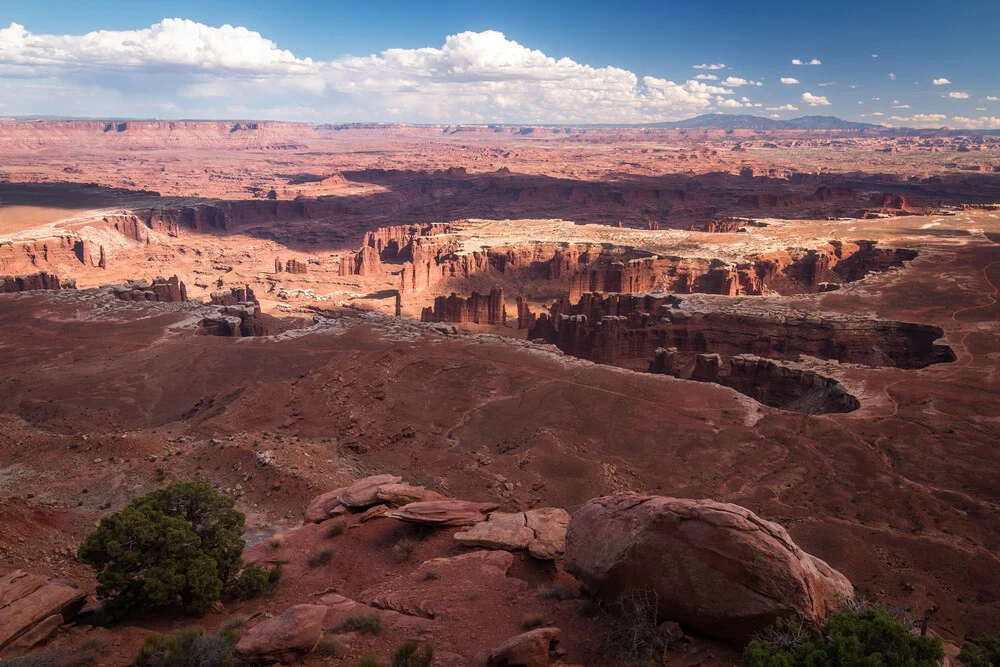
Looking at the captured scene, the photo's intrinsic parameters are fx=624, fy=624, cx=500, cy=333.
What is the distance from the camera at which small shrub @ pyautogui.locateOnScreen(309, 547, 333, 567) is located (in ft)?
43.6

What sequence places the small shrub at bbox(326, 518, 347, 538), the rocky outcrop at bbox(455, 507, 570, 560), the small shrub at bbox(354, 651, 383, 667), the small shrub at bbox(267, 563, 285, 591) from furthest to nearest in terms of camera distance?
the small shrub at bbox(326, 518, 347, 538), the rocky outcrop at bbox(455, 507, 570, 560), the small shrub at bbox(267, 563, 285, 591), the small shrub at bbox(354, 651, 383, 667)

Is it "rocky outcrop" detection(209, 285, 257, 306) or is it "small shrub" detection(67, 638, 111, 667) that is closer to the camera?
"small shrub" detection(67, 638, 111, 667)

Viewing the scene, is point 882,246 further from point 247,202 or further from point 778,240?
point 247,202

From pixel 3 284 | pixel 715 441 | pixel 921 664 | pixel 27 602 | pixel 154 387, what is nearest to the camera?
pixel 921 664

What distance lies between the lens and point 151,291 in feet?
175

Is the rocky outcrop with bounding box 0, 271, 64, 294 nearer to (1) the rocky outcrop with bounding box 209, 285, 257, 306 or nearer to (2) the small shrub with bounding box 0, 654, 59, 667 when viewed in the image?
(1) the rocky outcrop with bounding box 209, 285, 257, 306

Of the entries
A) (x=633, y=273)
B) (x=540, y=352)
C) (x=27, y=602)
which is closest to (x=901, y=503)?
(x=540, y=352)

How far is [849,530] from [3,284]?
6416cm

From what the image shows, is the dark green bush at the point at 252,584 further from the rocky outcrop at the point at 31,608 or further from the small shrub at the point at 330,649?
the small shrub at the point at 330,649

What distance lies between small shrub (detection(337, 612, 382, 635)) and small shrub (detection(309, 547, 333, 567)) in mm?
3707

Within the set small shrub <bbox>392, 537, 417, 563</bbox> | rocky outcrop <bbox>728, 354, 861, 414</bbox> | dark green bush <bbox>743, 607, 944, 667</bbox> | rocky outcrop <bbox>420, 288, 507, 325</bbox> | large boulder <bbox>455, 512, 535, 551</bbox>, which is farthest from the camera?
rocky outcrop <bbox>420, 288, 507, 325</bbox>

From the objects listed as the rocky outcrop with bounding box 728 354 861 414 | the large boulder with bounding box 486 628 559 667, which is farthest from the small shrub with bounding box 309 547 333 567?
the rocky outcrop with bounding box 728 354 861 414

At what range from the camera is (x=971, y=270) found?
193 ft

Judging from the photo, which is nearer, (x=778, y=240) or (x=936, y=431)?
(x=936, y=431)
